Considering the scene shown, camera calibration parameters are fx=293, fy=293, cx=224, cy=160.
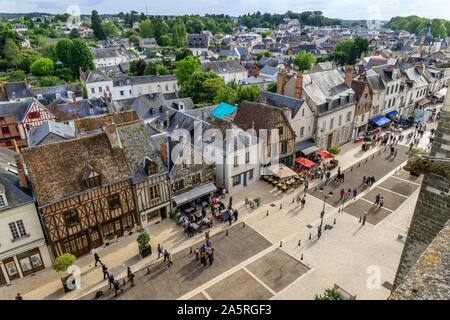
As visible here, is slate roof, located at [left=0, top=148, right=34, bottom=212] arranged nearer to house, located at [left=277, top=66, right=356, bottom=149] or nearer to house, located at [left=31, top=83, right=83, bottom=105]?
house, located at [left=277, top=66, right=356, bottom=149]

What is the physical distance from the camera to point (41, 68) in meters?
78.8

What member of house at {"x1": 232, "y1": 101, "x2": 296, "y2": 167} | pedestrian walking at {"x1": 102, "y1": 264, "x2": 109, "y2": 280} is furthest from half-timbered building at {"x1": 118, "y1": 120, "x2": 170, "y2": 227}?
house at {"x1": 232, "y1": 101, "x2": 296, "y2": 167}

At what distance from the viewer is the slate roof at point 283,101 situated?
32250 mm

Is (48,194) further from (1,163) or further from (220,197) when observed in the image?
(220,197)

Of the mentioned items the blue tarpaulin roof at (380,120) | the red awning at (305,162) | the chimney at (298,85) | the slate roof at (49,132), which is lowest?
the red awning at (305,162)

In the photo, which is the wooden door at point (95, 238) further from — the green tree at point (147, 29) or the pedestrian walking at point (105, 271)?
the green tree at point (147, 29)

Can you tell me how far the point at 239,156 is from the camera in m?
27.4

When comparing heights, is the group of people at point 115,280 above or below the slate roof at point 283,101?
below

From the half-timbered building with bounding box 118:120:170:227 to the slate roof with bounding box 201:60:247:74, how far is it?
46.8 meters

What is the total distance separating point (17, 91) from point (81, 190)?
4599 centimetres

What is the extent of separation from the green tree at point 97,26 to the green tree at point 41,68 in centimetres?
7029

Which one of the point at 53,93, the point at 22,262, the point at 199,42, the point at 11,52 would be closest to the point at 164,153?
the point at 22,262

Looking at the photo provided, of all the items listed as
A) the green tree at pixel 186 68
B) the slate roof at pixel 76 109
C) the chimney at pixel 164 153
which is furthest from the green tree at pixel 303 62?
the chimney at pixel 164 153
